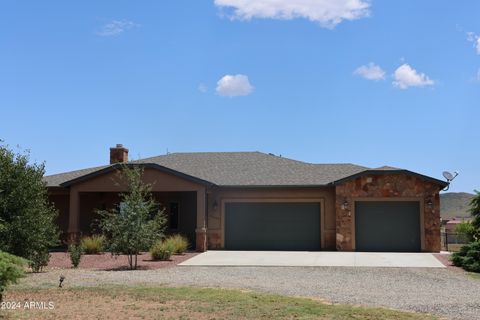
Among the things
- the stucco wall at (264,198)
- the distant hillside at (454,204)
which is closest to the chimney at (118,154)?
the stucco wall at (264,198)

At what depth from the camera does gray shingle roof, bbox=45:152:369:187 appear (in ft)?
92.5

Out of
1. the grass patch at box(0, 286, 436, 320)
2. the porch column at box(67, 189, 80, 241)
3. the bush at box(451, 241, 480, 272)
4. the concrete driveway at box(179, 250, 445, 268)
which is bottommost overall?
the grass patch at box(0, 286, 436, 320)

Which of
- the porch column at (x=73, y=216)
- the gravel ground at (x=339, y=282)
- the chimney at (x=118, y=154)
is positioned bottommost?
the gravel ground at (x=339, y=282)

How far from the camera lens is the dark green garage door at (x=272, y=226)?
90.9ft

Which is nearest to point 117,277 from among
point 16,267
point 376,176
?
point 16,267

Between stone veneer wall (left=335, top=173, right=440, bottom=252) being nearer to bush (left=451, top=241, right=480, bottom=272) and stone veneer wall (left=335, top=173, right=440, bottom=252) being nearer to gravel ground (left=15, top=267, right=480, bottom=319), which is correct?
bush (left=451, top=241, right=480, bottom=272)

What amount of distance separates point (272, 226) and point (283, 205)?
46.7 inches

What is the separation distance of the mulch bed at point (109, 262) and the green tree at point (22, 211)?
93.0 inches

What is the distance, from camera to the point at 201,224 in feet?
85.2

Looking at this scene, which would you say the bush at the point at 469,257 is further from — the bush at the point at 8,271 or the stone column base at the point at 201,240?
the bush at the point at 8,271

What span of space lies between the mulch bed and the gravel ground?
4.91 feet

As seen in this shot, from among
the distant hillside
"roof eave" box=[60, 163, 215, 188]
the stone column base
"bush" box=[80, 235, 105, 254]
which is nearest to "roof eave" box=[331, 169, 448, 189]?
"roof eave" box=[60, 163, 215, 188]

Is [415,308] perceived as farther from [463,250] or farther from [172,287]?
[463,250]

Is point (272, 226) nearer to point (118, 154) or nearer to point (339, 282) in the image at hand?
point (118, 154)
